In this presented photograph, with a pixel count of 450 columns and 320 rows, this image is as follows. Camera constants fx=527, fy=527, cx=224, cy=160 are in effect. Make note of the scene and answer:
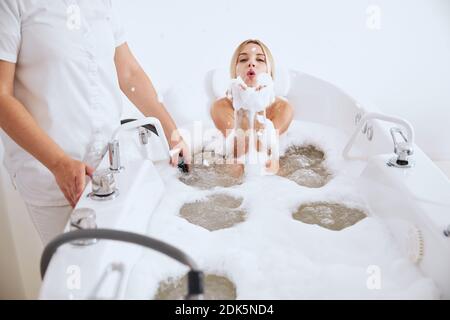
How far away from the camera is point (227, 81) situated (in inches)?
70.6

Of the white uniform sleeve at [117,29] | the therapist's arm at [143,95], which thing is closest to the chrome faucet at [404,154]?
the therapist's arm at [143,95]

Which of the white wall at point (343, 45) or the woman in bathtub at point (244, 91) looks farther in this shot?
the white wall at point (343, 45)

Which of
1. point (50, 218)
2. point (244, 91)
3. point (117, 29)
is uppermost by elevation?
point (117, 29)

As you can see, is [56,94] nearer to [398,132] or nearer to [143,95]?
[143,95]

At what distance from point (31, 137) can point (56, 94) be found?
14cm

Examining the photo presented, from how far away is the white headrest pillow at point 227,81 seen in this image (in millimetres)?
1784

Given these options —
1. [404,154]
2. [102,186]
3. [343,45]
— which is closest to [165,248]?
[102,186]

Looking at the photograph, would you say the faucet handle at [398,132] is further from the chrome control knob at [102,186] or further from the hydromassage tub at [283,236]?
the chrome control knob at [102,186]

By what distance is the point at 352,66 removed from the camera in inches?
81.0

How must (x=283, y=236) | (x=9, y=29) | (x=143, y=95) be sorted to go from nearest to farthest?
(x=9, y=29), (x=283, y=236), (x=143, y=95)

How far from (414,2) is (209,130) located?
0.95m

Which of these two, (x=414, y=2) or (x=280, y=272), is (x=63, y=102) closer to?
(x=280, y=272)

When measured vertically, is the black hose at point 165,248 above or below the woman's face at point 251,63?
below

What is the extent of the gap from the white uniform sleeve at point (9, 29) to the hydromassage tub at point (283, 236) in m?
0.30
